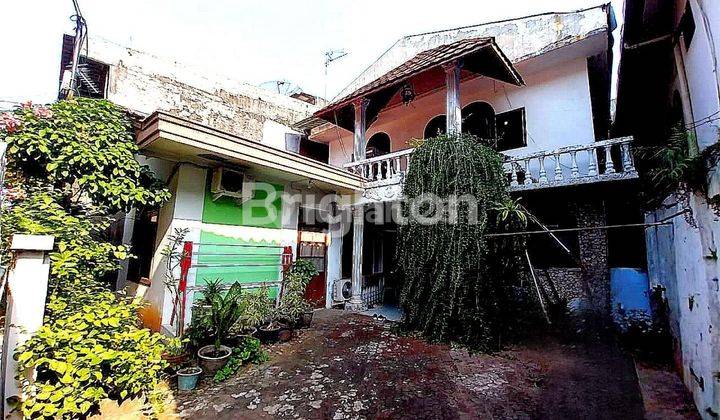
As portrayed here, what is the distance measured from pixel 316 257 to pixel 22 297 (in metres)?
6.36

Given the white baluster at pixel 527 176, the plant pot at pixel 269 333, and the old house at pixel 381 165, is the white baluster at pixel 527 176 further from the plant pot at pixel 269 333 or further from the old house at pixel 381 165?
the plant pot at pixel 269 333

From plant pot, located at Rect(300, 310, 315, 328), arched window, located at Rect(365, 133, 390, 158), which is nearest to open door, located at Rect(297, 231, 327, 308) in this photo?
plant pot, located at Rect(300, 310, 315, 328)

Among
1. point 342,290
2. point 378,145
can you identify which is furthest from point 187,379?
point 378,145

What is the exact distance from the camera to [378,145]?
35.2 ft

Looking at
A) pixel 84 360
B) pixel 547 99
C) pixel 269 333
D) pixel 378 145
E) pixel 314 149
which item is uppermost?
pixel 314 149

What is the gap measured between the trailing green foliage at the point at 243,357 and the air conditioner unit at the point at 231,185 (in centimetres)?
277

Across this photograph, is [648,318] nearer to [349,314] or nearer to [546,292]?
[546,292]

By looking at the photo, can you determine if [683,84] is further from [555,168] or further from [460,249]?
[460,249]

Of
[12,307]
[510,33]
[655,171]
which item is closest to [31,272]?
[12,307]

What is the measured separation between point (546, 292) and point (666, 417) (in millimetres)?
3733

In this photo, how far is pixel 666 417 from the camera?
10.6 ft

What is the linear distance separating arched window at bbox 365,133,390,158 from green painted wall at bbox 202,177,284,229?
159 inches

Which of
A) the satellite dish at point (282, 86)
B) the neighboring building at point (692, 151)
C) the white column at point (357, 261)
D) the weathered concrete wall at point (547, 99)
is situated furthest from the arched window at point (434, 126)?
the satellite dish at point (282, 86)

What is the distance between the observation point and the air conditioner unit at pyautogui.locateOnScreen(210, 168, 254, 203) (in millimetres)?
6055
